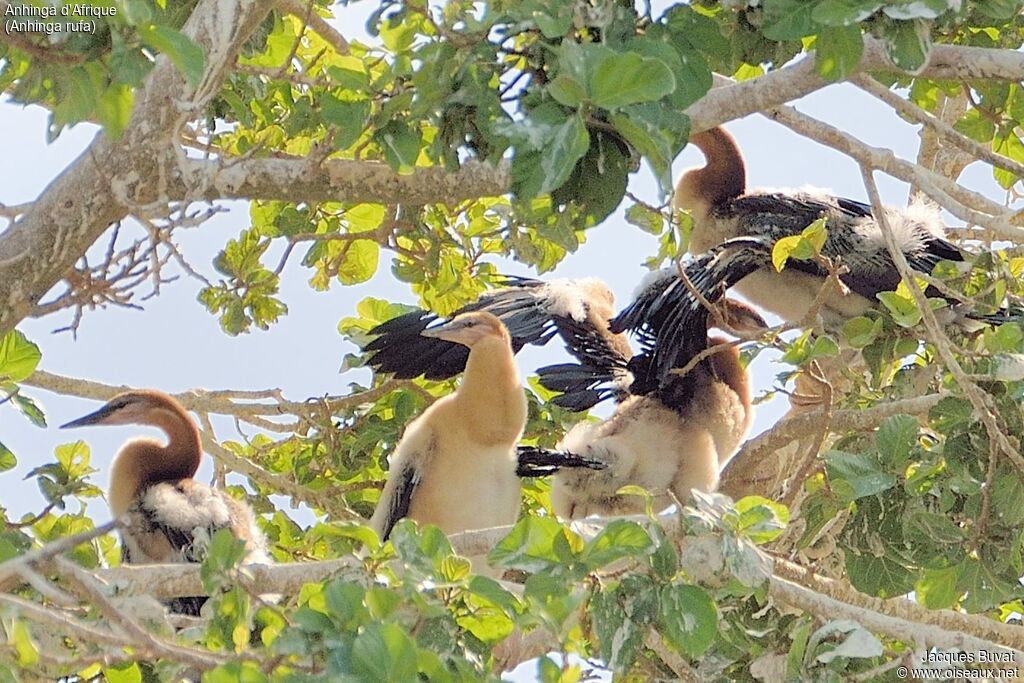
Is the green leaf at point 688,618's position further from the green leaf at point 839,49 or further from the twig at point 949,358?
the green leaf at point 839,49

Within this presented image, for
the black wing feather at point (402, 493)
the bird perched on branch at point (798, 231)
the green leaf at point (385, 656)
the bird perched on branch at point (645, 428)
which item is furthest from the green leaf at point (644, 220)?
the green leaf at point (385, 656)

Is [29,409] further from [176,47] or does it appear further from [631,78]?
[631,78]

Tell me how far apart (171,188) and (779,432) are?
169 centimetres

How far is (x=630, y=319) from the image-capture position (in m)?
3.25

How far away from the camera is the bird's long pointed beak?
12.3 ft

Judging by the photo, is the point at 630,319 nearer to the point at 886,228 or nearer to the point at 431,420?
the point at 431,420

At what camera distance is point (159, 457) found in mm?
3680

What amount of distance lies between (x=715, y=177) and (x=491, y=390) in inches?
50.5

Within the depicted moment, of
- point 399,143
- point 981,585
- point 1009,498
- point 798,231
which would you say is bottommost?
point 981,585

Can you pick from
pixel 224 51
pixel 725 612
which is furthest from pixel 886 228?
pixel 224 51

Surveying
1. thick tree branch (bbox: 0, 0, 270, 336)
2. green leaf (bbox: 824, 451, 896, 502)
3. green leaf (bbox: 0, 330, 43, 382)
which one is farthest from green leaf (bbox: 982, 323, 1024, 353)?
green leaf (bbox: 0, 330, 43, 382)

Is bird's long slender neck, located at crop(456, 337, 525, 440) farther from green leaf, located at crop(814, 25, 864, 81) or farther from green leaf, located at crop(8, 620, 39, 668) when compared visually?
green leaf, located at crop(8, 620, 39, 668)

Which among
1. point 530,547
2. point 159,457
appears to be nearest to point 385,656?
point 530,547

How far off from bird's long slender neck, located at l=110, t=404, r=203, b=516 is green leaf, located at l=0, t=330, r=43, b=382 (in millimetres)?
1118
